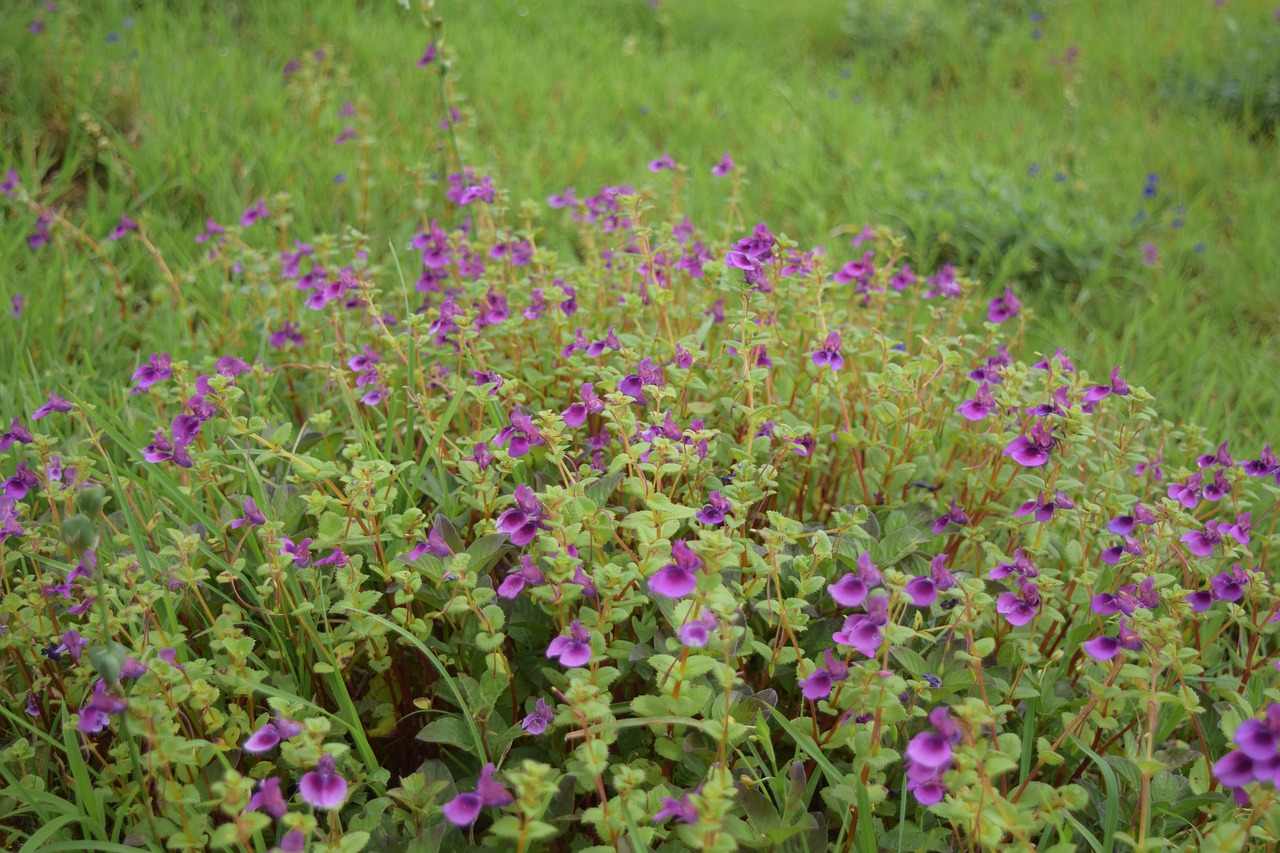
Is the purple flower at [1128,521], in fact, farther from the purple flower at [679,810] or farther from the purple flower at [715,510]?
the purple flower at [679,810]

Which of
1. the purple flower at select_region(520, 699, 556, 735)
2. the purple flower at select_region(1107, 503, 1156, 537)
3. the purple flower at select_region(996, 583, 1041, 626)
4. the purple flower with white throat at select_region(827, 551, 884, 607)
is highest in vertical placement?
the purple flower with white throat at select_region(827, 551, 884, 607)

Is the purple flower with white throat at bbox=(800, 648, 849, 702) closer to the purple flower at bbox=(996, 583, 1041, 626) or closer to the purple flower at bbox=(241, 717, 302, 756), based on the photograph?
the purple flower at bbox=(996, 583, 1041, 626)

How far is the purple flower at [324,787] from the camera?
1084 millimetres

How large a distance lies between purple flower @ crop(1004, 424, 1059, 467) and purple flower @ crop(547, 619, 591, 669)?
2.53 ft

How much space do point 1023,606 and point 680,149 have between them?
312cm

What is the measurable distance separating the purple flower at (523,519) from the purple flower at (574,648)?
0.16 meters

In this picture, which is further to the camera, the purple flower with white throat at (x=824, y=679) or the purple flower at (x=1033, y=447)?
the purple flower at (x=1033, y=447)

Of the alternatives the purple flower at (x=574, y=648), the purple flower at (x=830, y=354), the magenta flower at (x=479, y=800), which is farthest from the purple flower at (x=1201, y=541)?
the magenta flower at (x=479, y=800)

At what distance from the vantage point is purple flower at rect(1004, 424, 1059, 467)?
1.53 meters

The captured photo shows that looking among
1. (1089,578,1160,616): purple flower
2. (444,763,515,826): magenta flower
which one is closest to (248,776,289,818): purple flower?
(444,763,515,826): magenta flower

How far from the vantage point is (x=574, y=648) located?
1240 millimetres

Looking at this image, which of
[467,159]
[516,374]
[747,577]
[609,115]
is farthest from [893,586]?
[609,115]

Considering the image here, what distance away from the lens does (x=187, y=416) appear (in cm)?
156

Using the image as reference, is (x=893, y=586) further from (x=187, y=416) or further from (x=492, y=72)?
(x=492, y=72)
